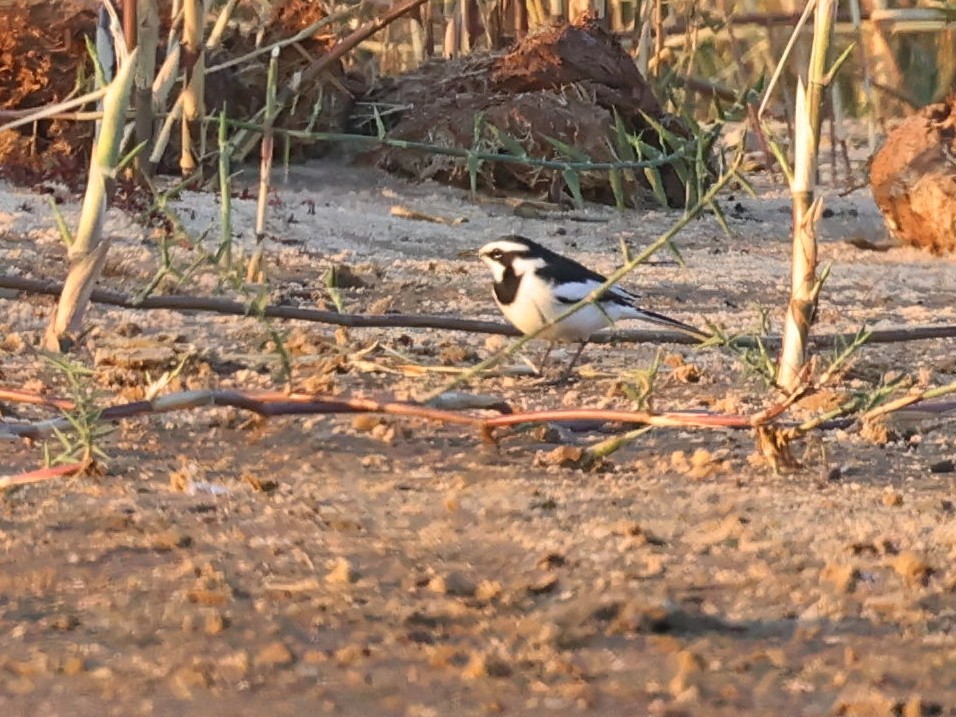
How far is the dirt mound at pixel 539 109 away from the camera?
7.73 metres

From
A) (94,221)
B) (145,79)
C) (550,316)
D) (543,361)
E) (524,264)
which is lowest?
(543,361)

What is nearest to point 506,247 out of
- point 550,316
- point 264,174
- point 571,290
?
point 571,290

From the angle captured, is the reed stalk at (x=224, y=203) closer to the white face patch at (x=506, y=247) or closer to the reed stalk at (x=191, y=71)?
the white face patch at (x=506, y=247)

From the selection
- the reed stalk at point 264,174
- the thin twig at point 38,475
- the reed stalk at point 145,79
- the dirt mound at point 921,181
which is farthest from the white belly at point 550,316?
the dirt mound at point 921,181

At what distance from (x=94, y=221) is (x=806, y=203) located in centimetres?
144

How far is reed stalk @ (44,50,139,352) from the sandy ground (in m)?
0.20

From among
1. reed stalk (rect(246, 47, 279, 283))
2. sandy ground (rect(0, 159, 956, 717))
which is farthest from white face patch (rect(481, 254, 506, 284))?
reed stalk (rect(246, 47, 279, 283))

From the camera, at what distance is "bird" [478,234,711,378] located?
4.23m

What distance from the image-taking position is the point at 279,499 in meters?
2.87

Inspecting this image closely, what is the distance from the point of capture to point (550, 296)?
14.4 feet

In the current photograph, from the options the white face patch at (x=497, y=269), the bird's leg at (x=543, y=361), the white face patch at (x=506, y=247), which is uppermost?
the white face patch at (x=506, y=247)

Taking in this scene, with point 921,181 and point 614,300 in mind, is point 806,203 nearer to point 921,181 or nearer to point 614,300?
point 614,300

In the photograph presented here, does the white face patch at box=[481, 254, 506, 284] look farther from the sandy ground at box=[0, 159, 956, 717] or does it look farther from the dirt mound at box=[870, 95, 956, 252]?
the dirt mound at box=[870, 95, 956, 252]

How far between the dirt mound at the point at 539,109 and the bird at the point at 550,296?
2.97m
